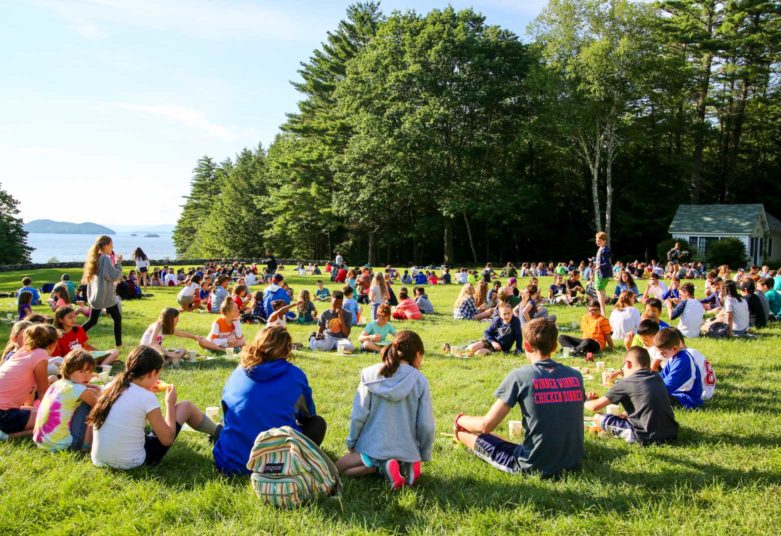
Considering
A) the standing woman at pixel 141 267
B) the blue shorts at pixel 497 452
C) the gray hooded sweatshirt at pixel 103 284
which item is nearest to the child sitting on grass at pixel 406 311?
the gray hooded sweatshirt at pixel 103 284

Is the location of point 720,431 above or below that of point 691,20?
below

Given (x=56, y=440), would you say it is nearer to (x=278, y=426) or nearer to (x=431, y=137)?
(x=278, y=426)

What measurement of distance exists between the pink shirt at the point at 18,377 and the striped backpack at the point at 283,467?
2.88 m

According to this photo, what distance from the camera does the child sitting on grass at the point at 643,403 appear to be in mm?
5184

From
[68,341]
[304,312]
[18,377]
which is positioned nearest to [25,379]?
[18,377]

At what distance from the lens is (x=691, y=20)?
3778 centimetres

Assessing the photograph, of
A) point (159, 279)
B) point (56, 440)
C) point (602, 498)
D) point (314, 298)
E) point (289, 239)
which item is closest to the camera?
point (602, 498)

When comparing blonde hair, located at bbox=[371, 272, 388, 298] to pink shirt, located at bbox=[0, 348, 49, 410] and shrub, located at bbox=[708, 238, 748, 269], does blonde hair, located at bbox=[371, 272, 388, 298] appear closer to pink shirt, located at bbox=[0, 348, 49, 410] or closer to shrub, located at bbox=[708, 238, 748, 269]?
pink shirt, located at bbox=[0, 348, 49, 410]

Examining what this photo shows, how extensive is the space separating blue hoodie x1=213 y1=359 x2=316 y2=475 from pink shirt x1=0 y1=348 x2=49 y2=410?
237 cm

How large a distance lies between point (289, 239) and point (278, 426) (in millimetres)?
49705

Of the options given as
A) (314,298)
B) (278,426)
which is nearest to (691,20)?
(314,298)

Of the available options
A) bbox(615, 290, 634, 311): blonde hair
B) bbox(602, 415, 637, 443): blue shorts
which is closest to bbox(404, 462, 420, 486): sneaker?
bbox(602, 415, 637, 443): blue shorts

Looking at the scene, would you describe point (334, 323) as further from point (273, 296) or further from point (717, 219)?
point (717, 219)

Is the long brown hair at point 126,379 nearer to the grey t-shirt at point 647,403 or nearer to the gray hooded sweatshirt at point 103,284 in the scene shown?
the grey t-shirt at point 647,403
